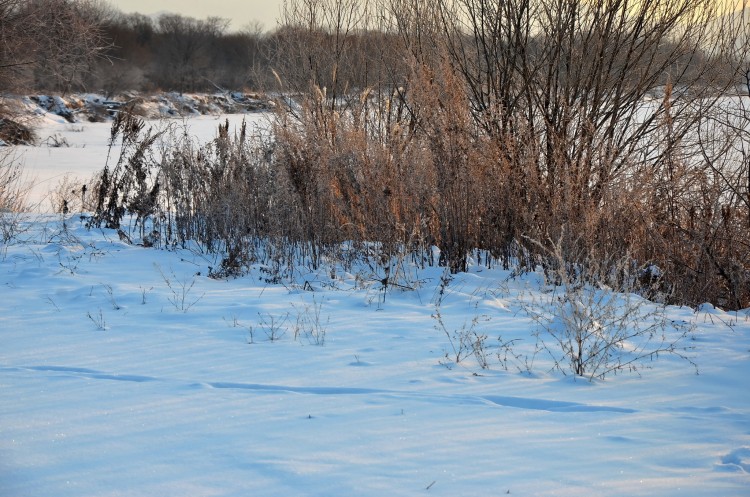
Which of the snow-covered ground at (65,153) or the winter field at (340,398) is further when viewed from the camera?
the snow-covered ground at (65,153)

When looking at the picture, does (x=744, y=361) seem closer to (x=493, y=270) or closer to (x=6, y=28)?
(x=493, y=270)

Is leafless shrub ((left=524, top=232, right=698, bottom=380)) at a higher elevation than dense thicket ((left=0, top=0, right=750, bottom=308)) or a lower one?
lower

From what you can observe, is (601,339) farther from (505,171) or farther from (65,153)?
(65,153)

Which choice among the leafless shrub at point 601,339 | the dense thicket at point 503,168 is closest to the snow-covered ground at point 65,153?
the dense thicket at point 503,168

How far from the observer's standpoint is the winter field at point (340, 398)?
2.31m

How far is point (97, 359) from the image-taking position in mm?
3484

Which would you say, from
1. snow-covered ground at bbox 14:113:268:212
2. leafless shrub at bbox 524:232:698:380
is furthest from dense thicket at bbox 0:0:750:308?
snow-covered ground at bbox 14:113:268:212

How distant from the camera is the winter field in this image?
2.31 m

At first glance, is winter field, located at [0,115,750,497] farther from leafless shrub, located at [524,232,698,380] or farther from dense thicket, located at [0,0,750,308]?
dense thicket, located at [0,0,750,308]

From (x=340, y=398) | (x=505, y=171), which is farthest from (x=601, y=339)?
(x=505, y=171)

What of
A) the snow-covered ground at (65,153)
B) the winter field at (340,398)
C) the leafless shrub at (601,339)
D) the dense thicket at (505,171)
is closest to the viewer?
the winter field at (340,398)

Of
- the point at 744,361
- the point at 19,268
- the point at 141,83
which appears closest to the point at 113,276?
the point at 19,268

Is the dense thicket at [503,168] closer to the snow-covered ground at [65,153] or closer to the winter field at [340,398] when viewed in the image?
the winter field at [340,398]

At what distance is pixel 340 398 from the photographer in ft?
9.92
